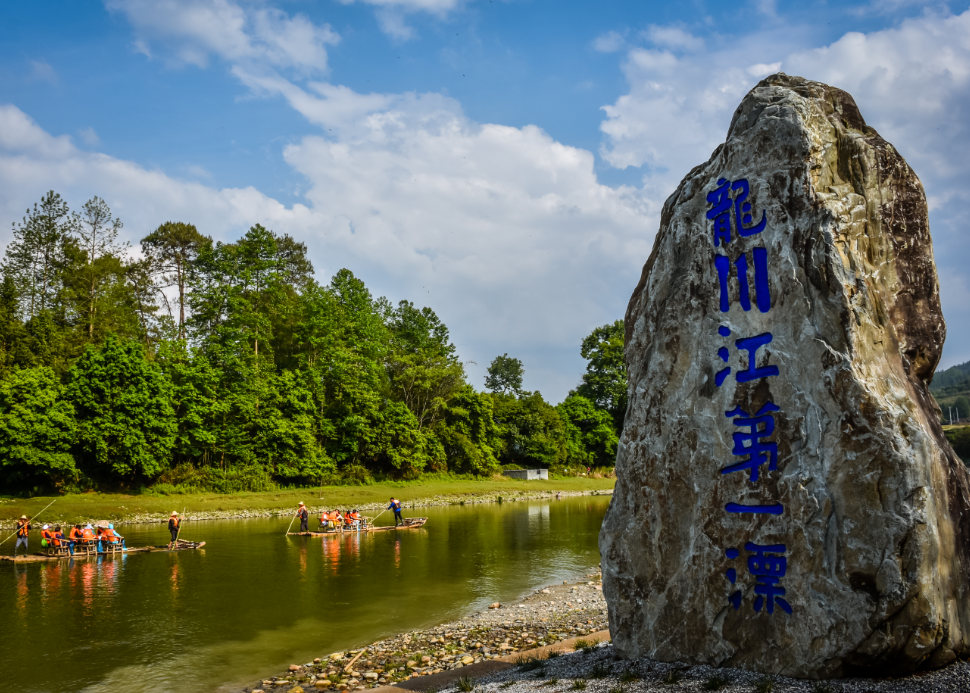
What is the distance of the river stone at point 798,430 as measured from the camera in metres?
6.60

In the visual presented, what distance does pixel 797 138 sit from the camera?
7.64m

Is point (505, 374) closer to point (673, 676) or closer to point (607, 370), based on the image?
point (607, 370)

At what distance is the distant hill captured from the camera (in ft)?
484

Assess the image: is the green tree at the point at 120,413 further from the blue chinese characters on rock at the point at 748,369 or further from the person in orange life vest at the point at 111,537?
the blue chinese characters on rock at the point at 748,369

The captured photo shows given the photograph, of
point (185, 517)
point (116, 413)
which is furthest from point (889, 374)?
point (116, 413)

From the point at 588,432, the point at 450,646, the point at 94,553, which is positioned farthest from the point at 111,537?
the point at 588,432

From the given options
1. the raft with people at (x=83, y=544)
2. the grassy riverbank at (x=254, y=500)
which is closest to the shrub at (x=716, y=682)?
the raft with people at (x=83, y=544)

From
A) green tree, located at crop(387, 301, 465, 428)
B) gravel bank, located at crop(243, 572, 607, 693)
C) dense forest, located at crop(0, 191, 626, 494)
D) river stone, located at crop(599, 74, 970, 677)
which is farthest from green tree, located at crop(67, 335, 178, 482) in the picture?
river stone, located at crop(599, 74, 970, 677)

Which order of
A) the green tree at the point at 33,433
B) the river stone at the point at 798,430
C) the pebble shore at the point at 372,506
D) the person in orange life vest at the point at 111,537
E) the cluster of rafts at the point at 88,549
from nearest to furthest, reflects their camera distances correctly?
1. the river stone at the point at 798,430
2. the cluster of rafts at the point at 88,549
3. the person in orange life vest at the point at 111,537
4. the green tree at the point at 33,433
5. the pebble shore at the point at 372,506

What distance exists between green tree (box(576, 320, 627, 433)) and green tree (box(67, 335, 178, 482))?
4743cm

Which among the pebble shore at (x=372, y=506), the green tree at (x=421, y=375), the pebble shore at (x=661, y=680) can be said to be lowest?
the pebble shore at (x=372, y=506)

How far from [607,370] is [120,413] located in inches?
2004

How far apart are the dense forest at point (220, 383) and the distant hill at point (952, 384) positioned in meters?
123

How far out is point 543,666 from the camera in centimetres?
898
